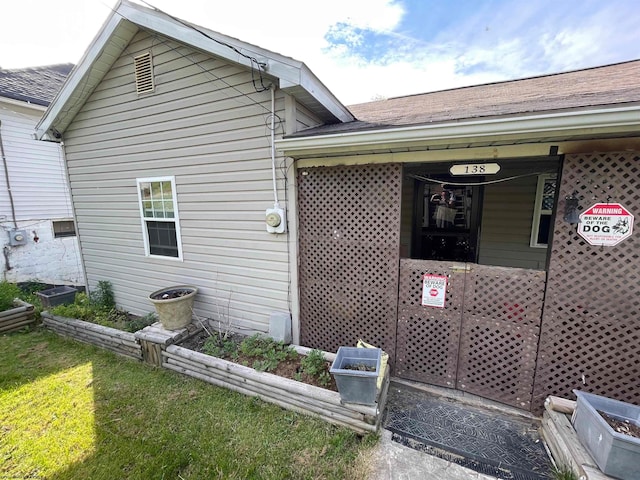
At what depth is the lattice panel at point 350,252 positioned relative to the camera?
3172 millimetres

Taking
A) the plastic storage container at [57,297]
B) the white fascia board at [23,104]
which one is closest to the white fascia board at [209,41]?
the plastic storage container at [57,297]

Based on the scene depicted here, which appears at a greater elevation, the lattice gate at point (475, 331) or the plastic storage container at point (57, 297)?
the lattice gate at point (475, 331)

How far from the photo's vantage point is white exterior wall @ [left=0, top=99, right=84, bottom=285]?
7.41 meters

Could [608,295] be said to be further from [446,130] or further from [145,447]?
[145,447]

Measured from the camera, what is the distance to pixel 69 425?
2.83 metres

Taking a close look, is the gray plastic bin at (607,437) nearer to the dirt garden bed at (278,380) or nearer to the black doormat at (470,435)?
the black doormat at (470,435)

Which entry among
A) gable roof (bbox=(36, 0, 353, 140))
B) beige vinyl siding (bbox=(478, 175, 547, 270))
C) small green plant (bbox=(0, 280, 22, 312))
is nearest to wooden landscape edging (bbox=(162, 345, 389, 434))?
gable roof (bbox=(36, 0, 353, 140))

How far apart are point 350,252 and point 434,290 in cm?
105

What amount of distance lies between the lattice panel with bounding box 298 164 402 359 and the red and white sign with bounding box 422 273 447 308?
32 centimetres

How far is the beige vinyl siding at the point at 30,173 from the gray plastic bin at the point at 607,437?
445 inches

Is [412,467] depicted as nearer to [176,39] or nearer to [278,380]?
[278,380]

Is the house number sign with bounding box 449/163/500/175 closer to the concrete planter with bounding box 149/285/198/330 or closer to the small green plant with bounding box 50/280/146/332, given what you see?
the concrete planter with bounding box 149/285/198/330

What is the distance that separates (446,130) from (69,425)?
4.72 meters

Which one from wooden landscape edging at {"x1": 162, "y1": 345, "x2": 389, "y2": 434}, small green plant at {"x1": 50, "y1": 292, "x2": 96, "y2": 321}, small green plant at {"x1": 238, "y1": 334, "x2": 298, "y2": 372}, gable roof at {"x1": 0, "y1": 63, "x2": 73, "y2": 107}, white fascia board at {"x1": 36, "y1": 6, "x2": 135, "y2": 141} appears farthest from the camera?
gable roof at {"x1": 0, "y1": 63, "x2": 73, "y2": 107}
